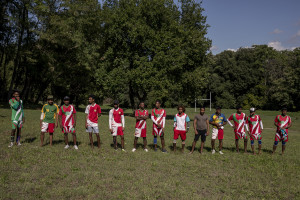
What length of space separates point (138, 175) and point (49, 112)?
5896 mm

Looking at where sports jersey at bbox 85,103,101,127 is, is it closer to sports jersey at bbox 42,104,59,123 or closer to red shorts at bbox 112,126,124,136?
red shorts at bbox 112,126,124,136

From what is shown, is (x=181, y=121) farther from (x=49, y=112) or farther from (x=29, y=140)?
(x=29, y=140)

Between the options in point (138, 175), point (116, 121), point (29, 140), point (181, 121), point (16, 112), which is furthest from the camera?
point (29, 140)

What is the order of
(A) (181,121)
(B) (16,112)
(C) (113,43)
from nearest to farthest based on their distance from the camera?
(B) (16,112) → (A) (181,121) → (C) (113,43)

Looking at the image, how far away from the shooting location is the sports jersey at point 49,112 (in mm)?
11594

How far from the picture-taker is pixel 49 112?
11.7m

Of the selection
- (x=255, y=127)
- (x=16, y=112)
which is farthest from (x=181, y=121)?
(x=16, y=112)

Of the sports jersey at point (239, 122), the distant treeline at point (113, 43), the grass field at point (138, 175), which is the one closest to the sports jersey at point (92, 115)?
the grass field at point (138, 175)

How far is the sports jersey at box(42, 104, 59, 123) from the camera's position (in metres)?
11.6

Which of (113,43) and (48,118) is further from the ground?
(113,43)

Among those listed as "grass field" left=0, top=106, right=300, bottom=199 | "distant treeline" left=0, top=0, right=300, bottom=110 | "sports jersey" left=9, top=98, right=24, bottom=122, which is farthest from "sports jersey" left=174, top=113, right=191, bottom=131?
"distant treeline" left=0, top=0, right=300, bottom=110

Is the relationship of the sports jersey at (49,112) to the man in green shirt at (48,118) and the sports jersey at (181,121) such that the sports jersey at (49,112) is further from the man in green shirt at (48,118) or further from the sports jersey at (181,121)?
the sports jersey at (181,121)

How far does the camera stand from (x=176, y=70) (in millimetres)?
35562

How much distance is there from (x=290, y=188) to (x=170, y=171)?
364 centimetres
